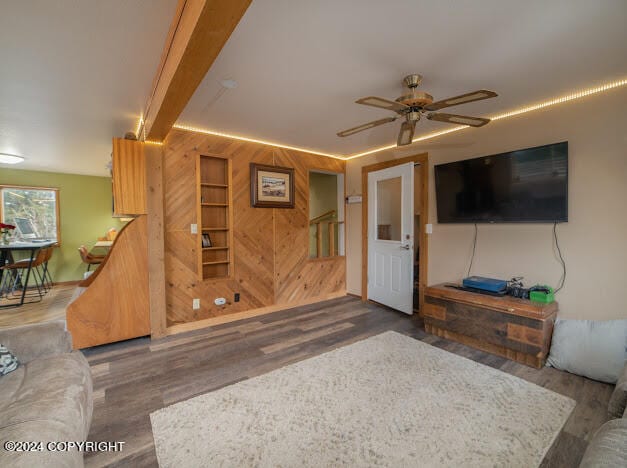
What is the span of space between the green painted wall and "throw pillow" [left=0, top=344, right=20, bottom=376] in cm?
570

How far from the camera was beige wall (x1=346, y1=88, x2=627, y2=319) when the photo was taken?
7.73 ft

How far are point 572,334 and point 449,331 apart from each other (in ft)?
3.33

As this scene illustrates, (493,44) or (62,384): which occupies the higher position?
(493,44)

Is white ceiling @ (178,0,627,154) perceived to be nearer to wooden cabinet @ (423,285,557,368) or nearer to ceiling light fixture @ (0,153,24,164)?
wooden cabinet @ (423,285,557,368)

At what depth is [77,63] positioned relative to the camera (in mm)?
1974

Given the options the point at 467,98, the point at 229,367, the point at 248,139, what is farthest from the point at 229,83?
the point at 229,367

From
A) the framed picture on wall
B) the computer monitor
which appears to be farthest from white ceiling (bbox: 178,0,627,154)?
the computer monitor

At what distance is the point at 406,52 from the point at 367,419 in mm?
2434

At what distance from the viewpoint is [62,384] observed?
55.1 inches

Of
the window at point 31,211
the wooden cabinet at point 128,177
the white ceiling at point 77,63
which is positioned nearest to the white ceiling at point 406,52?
the white ceiling at point 77,63

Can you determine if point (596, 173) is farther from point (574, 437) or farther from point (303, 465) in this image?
point (303, 465)

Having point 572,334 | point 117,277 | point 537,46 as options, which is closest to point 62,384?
point 117,277

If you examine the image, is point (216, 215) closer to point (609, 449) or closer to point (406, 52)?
point (406, 52)

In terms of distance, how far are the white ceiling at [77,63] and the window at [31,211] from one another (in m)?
2.59
